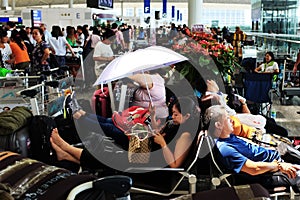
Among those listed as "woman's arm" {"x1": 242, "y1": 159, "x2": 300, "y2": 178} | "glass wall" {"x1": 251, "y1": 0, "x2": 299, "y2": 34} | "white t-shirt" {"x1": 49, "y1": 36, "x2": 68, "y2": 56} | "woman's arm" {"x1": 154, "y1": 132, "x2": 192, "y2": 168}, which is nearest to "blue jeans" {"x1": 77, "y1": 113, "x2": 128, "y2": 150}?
"woman's arm" {"x1": 154, "y1": 132, "x2": 192, "y2": 168}

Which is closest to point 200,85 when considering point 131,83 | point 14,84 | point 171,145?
point 131,83

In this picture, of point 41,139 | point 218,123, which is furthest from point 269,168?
point 41,139

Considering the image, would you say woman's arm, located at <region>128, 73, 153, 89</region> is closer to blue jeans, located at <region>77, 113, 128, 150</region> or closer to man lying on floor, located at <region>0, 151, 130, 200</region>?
blue jeans, located at <region>77, 113, 128, 150</region>

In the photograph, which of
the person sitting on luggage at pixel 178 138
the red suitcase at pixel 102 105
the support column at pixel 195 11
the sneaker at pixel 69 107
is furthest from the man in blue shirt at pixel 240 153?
the support column at pixel 195 11

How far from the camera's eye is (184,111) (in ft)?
10.3

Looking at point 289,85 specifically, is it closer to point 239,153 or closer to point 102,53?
point 102,53

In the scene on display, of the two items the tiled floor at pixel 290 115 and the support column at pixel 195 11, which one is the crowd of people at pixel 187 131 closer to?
the tiled floor at pixel 290 115

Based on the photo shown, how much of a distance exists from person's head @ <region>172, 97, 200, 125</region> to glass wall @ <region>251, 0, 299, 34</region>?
1245cm

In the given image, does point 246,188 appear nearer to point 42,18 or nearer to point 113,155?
point 113,155

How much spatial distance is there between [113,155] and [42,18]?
15.8m

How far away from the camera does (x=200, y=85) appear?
438cm

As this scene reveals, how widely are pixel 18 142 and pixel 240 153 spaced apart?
→ 1.49 m

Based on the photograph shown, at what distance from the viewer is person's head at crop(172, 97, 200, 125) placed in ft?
10.3

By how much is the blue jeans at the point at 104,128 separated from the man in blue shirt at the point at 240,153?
2.54 ft
